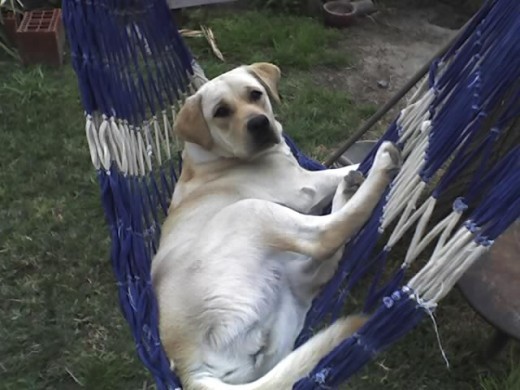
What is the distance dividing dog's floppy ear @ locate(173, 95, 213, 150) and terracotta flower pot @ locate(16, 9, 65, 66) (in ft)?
6.57

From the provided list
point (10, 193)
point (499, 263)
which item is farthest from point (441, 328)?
point (10, 193)

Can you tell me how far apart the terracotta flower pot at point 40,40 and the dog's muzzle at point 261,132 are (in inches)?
86.5

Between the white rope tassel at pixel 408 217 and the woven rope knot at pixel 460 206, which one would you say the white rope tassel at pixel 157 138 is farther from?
the woven rope knot at pixel 460 206

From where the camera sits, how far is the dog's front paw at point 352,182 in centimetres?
233

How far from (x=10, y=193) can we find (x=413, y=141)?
197 centimetres

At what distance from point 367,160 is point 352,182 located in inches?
3.1

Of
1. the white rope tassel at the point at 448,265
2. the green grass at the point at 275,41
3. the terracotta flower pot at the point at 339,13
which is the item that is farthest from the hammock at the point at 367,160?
the terracotta flower pot at the point at 339,13

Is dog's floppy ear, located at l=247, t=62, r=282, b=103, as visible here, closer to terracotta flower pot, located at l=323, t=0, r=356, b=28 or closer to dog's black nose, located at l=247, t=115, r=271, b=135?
dog's black nose, located at l=247, t=115, r=271, b=135

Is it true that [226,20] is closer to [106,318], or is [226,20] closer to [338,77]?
[338,77]

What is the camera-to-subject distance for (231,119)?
257 cm

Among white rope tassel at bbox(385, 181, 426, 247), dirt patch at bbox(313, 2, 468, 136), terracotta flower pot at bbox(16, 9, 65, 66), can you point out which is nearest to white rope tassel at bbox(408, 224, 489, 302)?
white rope tassel at bbox(385, 181, 426, 247)

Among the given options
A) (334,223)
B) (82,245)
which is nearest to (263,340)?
(334,223)

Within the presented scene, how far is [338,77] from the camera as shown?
4359 mm

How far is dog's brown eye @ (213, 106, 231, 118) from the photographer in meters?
2.58
